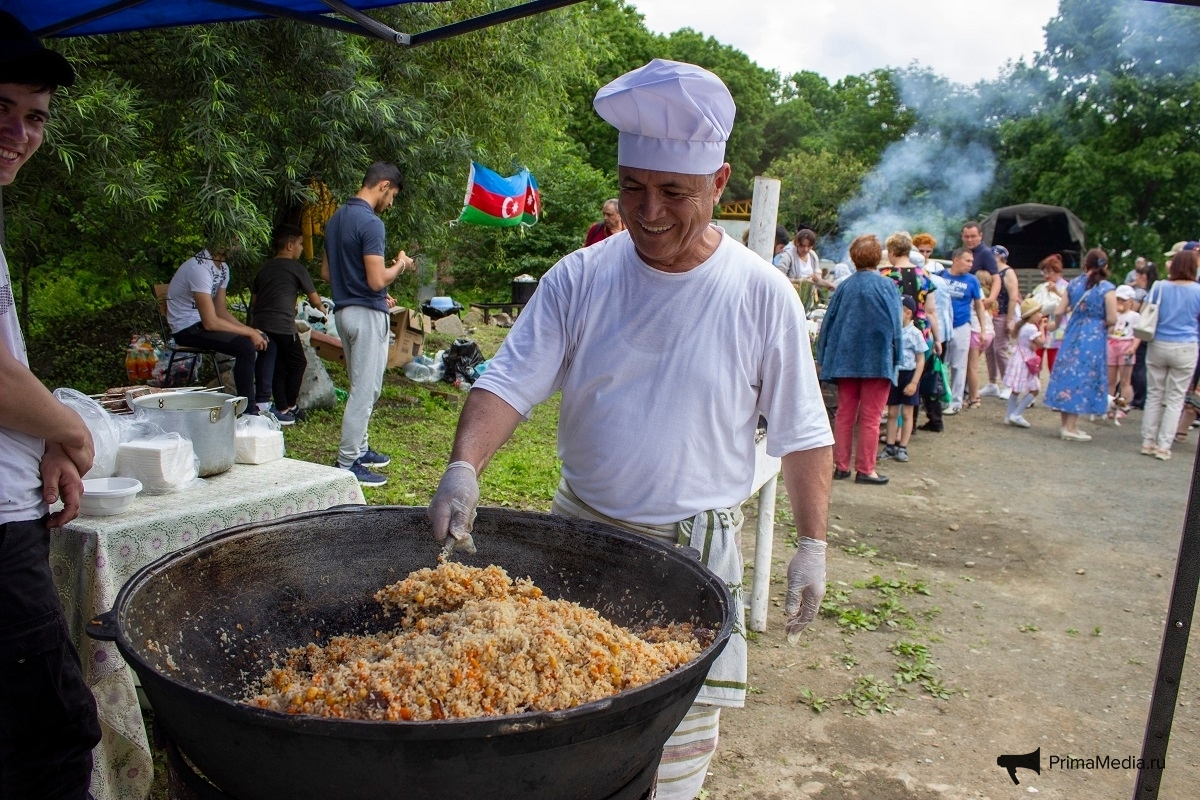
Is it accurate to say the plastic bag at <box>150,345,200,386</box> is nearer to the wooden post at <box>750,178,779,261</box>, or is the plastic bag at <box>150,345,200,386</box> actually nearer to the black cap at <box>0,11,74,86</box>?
the wooden post at <box>750,178,779,261</box>

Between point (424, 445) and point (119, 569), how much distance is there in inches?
195

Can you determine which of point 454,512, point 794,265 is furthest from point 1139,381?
point 454,512

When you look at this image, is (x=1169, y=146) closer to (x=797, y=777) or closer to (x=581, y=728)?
(x=797, y=777)

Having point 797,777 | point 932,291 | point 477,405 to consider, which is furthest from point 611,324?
point 932,291

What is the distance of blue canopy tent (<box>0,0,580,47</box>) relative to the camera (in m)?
2.86

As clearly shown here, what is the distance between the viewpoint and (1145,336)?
8.27 metres

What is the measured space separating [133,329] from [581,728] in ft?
30.3

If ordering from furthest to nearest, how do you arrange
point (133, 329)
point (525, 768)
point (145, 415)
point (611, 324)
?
1. point (133, 329)
2. point (145, 415)
3. point (611, 324)
4. point (525, 768)

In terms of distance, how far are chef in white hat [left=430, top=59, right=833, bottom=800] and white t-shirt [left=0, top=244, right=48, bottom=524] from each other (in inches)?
37.1

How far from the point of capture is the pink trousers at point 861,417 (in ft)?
22.1

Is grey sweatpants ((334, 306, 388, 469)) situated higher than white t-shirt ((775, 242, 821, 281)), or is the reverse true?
white t-shirt ((775, 242, 821, 281))


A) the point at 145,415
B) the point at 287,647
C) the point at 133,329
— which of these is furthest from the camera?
the point at 133,329

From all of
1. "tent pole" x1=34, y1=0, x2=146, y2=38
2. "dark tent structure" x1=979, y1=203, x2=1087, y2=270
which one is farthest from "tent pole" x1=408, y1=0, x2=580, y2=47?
"dark tent structure" x1=979, y1=203, x2=1087, y2=270

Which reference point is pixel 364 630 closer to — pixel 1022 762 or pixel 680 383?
pixel 680 383
